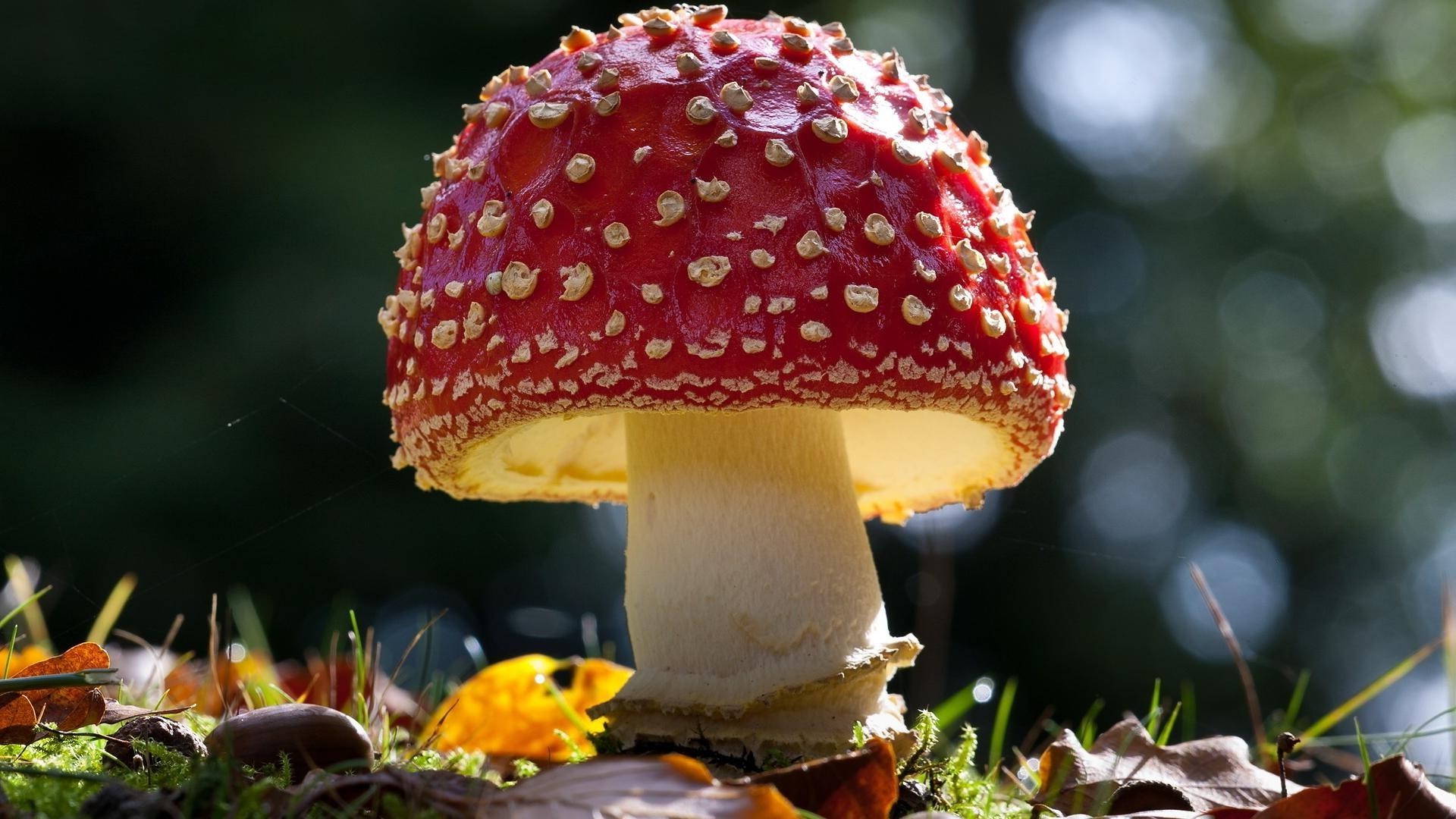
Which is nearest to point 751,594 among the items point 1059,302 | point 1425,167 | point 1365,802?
point 1365,802

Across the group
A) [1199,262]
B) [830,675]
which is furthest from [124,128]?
[1199,262]

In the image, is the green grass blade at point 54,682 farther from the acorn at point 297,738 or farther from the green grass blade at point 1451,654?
the green grass blade at point 1451,654

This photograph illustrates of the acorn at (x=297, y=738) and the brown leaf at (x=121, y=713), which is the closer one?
Result: the acorn at (x=297, y=738)

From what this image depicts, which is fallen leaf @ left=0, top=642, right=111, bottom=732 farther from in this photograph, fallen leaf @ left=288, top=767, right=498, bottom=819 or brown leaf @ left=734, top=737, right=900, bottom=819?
brown leaf @ left=734, top=737, right=900, bottom=819

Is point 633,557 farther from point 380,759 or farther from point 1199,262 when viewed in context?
point 1199,262

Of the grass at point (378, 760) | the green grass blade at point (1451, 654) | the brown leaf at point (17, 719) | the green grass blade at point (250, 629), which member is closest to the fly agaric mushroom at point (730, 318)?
the grass at point (378, 760)

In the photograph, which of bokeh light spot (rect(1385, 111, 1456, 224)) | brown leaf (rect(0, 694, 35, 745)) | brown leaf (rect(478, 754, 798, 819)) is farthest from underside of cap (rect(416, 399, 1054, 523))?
bokeh light spot (rect(1385, 111, 1456, 224))
